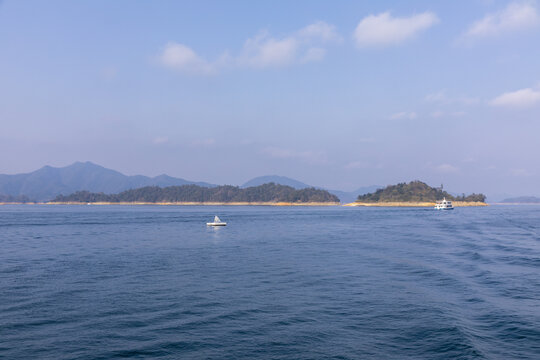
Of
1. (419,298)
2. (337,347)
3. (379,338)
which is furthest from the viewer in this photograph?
(419,298)

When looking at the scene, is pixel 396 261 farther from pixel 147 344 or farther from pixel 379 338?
pixel 147 344

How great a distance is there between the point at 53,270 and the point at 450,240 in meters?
53.1

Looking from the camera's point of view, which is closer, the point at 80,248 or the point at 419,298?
the point at 419,298

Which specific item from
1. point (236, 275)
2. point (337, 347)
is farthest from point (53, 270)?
point (337, 347)

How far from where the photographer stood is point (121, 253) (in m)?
44.2

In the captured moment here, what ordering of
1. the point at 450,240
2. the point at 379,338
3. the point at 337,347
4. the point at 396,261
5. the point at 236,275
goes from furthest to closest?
the point at 450,240, the point at 396,261, the point at 236,275, the point at 379,338, the point at 337,347

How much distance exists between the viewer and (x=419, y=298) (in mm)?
24141

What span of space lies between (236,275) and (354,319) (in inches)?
536

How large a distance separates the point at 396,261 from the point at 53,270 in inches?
1253

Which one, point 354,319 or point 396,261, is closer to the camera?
point 354,319

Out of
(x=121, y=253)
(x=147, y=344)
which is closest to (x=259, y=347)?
(x=147, y=344)

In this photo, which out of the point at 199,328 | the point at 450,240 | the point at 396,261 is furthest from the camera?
the point at 450,240

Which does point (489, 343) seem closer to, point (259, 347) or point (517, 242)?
point (259, 347)

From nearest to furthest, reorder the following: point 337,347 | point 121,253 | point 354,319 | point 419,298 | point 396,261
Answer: point 337,347 → point 354,319 → point 419,298 → point 396,261 → point 121,253
